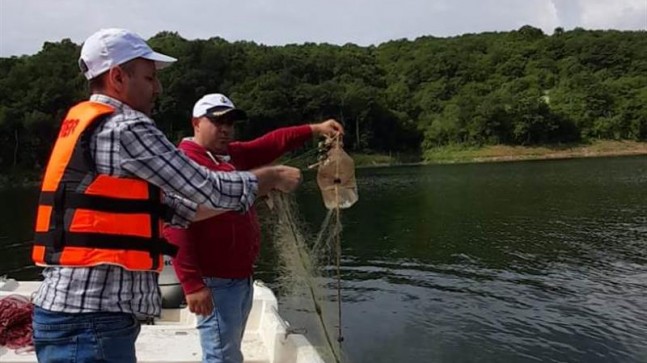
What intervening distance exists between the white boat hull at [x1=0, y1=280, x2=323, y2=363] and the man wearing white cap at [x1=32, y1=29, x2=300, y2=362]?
8.61 ft

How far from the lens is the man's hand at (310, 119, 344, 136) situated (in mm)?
4602

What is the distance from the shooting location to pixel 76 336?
91.1 inches

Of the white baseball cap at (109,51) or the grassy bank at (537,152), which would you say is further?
the grassy bank at (537,152)

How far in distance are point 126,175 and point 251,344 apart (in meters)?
3.80

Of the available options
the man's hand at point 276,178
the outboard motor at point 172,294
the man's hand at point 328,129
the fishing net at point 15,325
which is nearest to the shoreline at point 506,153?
the outboard motor at point 172,294

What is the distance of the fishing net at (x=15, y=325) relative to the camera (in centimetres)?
534

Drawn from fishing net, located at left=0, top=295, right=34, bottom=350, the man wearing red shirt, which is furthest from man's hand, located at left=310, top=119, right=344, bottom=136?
fishing net, located at left=0, top=295, right=34, bottom=350

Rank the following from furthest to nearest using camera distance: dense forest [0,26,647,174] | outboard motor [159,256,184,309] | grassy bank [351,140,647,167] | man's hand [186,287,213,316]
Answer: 1. grassy bank [351,140,647,167]
2. dense forest [0,26,647,174]
3. outboard motor [159,256,184,309]
4. man's hand [186,287,213,316]

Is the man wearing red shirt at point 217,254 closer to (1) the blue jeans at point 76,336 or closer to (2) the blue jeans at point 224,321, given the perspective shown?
(2) the blue jeans at point 224,321

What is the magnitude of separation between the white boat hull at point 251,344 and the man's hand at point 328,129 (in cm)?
171

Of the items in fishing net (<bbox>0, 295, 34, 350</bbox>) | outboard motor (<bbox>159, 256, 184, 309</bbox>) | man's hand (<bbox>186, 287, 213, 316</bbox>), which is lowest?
outboard motor (<bbox>159, 256, 184, 309</bbox>)

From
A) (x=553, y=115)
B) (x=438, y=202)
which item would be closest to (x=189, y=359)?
(x=438, y=202)

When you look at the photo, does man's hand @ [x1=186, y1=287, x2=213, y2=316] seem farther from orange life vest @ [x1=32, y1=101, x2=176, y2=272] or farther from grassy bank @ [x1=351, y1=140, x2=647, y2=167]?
grassy bank @ [x1=351, y1=140, x2=647, y2=167]

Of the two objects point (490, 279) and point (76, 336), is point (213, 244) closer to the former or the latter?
point (76, 336)
